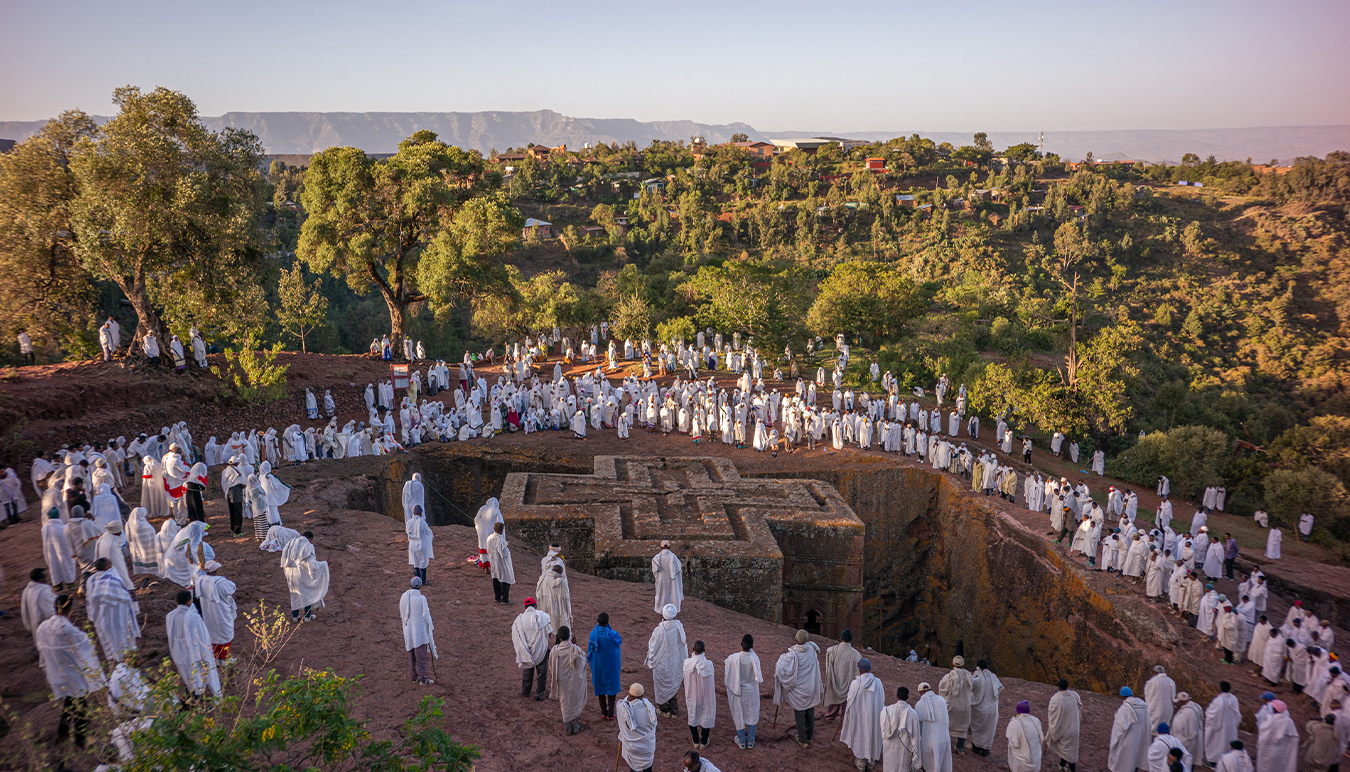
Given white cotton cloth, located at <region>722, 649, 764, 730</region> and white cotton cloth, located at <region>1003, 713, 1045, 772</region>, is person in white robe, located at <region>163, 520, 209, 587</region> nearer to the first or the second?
white cotton cloth, located at <region>722, 649, 764, 730</region>

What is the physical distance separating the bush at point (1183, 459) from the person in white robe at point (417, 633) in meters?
21.5

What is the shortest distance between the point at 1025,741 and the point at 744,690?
291cm

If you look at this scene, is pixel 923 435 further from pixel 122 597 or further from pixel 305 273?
pixel 305 273

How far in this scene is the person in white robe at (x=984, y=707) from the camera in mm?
7426

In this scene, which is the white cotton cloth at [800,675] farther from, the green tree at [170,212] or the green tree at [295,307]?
the green tree at [295,307]

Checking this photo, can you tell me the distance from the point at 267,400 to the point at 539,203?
46.9 metres

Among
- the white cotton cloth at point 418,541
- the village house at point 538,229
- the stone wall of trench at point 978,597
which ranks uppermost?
the village house at point 538,229

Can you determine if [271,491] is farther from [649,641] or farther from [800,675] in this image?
[800,675]

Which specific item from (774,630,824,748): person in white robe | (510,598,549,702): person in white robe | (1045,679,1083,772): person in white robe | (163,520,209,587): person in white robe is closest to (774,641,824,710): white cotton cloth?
(774,630,824,748): person in white robe

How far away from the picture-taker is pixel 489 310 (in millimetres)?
26422

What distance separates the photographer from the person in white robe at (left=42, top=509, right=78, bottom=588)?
26.0 ft

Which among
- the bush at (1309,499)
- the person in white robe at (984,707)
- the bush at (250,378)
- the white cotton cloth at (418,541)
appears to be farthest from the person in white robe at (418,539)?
the bush at (1309,499)

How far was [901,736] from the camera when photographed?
20.8 feet

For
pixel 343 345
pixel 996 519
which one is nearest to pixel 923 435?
pixel 996 519
